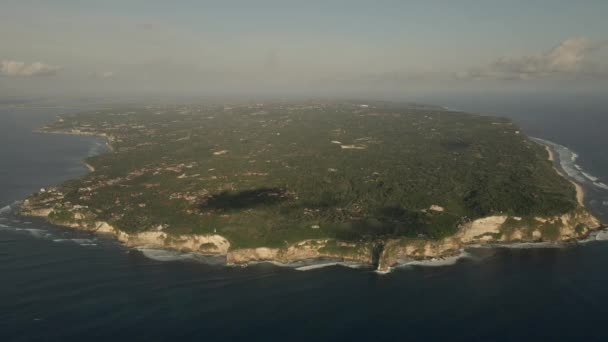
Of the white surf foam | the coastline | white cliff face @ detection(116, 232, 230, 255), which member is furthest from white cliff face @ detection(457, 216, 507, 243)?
the white surf foam

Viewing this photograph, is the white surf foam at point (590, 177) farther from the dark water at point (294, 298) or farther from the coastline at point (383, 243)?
the dark water at point (294, 298)

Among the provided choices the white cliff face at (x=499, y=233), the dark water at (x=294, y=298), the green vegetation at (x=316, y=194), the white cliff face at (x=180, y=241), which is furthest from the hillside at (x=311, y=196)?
the dark water at (x=294, y=298)

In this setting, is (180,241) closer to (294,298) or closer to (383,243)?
(294,298)

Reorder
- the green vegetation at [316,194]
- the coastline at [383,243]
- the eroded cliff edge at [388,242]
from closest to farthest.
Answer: the coastline at [383,243] → the eroded cliff edge at [388,242] → the green vegetation at [316,194]

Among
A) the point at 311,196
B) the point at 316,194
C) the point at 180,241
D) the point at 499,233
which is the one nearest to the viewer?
the point at 180,241

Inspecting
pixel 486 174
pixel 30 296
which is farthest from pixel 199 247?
pixel 486 174

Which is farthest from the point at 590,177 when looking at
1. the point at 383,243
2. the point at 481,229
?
the point at 383,243

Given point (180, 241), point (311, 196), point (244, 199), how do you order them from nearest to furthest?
point (180, 241) → point (244, 199) → point (311, 196)

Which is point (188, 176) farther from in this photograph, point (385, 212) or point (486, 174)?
point (486, 174)

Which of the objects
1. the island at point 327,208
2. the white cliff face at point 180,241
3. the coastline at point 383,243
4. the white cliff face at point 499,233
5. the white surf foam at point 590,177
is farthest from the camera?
the white surf foam at point 590,177
